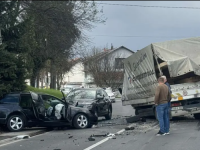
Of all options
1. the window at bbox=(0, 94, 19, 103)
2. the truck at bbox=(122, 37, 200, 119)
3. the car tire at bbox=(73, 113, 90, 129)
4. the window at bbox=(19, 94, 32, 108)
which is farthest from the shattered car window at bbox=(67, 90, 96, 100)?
the window at bbox=(0, 94, 19, 103)

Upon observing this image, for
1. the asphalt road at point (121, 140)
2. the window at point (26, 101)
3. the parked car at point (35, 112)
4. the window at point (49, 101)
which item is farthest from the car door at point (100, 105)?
the window at point (26, 101)

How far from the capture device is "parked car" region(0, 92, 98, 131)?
1296cm

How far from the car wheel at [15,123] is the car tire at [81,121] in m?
1.88

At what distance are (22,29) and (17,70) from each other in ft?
5.72

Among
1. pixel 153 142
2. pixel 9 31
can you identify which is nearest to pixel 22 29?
pixel 9 31

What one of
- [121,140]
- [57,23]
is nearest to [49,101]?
[121,140]

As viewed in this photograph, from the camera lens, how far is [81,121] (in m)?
13.7

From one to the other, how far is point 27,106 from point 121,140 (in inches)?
172

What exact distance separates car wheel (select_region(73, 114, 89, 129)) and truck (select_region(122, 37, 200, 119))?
92.7 inches

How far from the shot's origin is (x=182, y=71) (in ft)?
Result: 43.6

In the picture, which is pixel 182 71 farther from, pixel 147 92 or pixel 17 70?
pixel 17 70

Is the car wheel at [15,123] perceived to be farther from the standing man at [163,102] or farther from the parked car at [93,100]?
the standing man at [163,102]

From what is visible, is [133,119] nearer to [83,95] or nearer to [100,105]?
[100,105]

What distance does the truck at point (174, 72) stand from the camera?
13.3m
